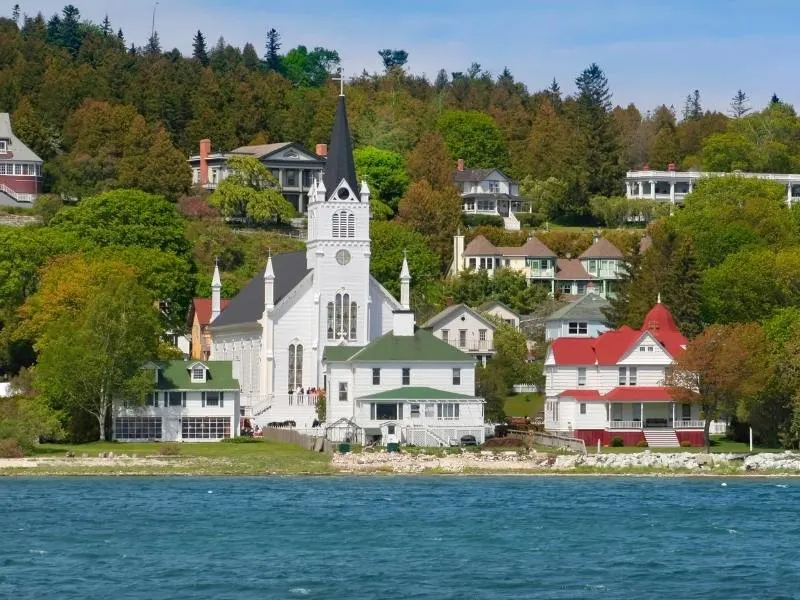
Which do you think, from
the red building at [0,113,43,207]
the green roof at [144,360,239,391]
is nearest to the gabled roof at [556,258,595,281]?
the red building at [0,113,43,207]

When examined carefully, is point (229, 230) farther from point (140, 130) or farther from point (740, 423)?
point (740, 423)

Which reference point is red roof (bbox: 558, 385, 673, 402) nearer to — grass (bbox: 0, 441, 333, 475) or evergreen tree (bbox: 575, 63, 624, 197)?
grass (bbox: 0, 441, 333, 475)

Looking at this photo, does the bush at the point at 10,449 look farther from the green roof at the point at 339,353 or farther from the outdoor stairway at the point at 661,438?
the outdoor stairway at the point at 661,438

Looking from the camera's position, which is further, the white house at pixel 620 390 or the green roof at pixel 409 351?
the green roof at pixel 409 351

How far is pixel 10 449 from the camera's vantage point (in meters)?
84.9

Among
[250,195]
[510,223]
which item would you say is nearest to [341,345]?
[250,195]

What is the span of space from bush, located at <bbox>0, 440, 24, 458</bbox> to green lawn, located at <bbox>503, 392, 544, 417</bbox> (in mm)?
28795

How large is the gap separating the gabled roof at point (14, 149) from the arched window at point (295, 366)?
5251 centimetres

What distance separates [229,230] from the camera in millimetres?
146000

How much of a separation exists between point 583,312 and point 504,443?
99.4ft

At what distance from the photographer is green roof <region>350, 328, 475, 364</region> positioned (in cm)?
9712

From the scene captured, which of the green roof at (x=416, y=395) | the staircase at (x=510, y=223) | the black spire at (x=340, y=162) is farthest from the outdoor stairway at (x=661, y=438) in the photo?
the staircase at (x=510, y=223)

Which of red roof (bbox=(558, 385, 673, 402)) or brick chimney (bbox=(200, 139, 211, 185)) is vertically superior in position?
brick chimney (bbox=(200, 139, 211, 185))

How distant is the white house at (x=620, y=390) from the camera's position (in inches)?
3767
